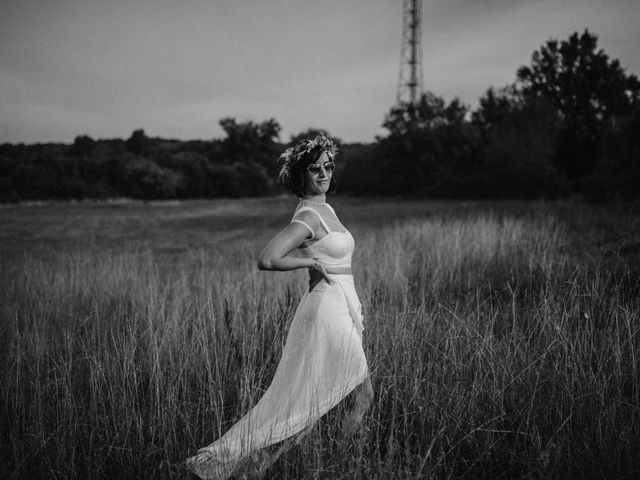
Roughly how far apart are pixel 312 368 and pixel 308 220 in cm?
83

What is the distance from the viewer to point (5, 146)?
3278 cm

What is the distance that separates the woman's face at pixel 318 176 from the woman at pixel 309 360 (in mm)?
100

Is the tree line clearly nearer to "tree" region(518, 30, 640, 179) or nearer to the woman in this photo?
"tree" region(518, 30, 640, 179)

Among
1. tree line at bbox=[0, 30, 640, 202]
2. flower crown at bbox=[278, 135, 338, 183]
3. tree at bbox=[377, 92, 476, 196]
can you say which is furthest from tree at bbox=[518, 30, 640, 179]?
flower crown at bbox=[278, 135, 338, 183]

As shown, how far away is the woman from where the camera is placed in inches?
86.7

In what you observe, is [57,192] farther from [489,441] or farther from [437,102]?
[489,441]

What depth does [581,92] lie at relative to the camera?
35.3m

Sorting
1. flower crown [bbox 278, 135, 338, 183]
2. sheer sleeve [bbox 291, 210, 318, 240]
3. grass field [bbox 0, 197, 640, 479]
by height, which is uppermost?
flower crown [bbox 278, 135, 338, 183]

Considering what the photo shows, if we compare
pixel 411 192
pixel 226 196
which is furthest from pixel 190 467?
pixel 226 196

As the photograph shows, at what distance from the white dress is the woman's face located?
17 cm

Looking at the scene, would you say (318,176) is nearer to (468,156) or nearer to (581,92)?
(468,156)

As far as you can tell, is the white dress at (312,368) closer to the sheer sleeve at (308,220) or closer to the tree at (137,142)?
→ the sheer sleeve at (308,220)

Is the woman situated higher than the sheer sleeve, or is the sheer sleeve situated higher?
the sheer sleeve

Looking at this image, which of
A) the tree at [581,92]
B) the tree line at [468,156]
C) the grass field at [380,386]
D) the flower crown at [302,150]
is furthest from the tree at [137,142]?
the flower crown at [302,150]
